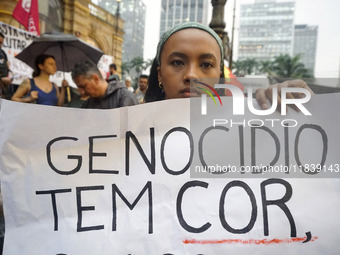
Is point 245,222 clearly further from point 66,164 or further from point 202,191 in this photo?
point 66,164

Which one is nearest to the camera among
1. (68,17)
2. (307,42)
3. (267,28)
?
(68,17)

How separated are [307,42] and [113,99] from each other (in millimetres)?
139393

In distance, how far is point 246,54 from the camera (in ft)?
412

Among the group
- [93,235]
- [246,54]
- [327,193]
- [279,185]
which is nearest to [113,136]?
[93,235]

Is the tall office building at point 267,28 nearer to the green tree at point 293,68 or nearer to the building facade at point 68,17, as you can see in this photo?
the green tree at point 293,68

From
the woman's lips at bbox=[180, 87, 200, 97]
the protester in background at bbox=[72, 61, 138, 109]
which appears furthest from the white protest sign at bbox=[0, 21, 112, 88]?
the woman's lips at bbox=[180, 87, 200, 97]

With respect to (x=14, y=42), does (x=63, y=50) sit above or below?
below

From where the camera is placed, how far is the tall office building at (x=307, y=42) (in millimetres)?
118812

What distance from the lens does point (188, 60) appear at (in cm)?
118

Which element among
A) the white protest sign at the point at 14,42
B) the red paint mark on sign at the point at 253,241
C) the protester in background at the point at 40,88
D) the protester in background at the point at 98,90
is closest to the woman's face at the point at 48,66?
the protester in background at the point at 40,88

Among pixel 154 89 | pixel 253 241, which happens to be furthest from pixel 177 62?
pixel 253 241

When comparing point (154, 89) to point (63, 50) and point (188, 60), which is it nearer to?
point (188, 60)

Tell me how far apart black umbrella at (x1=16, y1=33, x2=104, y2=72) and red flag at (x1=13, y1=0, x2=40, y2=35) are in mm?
950

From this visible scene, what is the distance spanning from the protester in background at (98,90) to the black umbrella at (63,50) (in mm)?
2125
